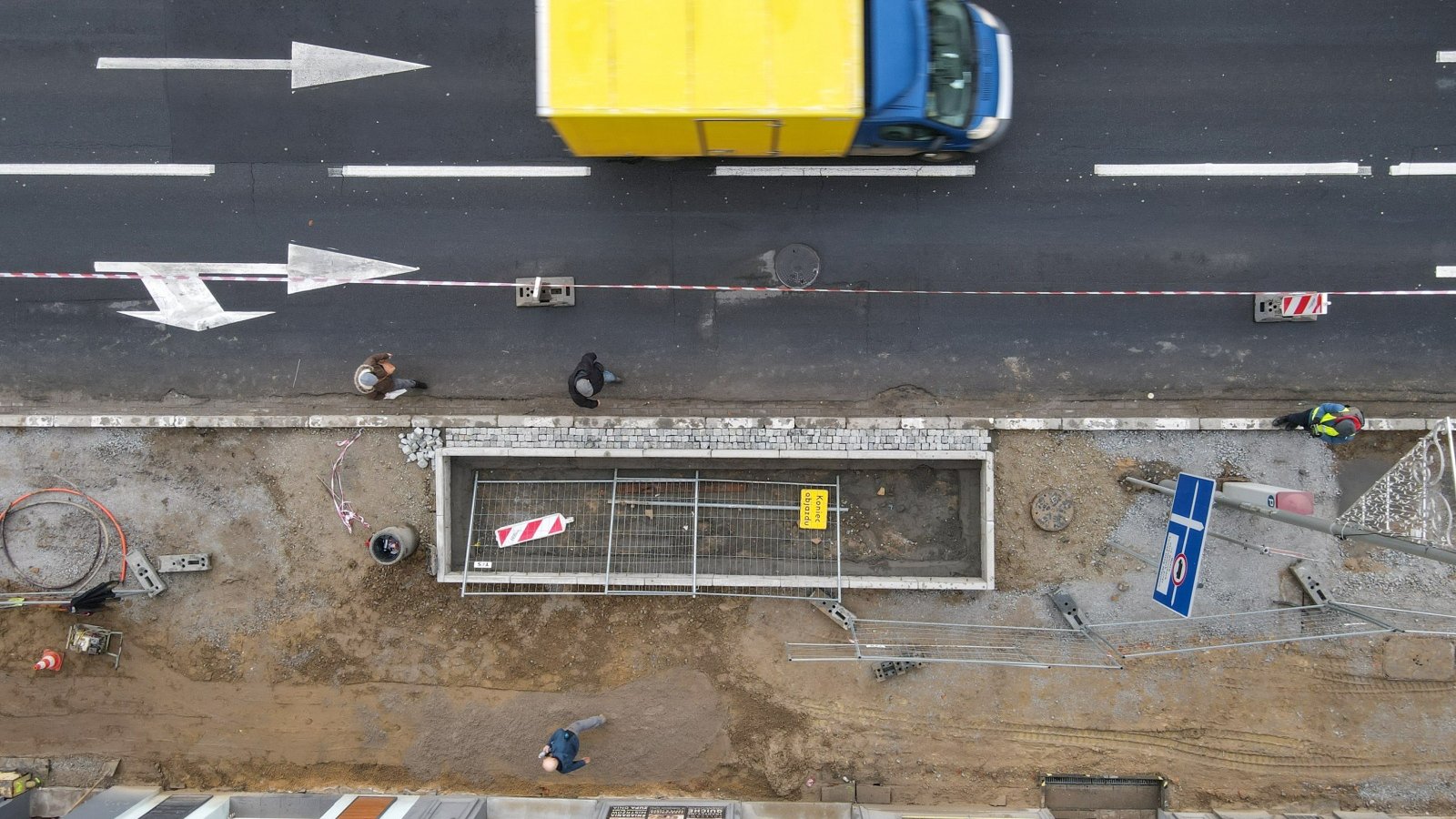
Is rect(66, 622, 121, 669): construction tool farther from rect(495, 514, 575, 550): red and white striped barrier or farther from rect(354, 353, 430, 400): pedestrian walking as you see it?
rect(495, 514, 575, 550): red and white striped barrier

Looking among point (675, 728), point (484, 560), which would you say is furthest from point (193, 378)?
point (675, 728)

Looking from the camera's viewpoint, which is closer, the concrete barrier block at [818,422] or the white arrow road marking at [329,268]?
the concrete barrier block at [818,422]

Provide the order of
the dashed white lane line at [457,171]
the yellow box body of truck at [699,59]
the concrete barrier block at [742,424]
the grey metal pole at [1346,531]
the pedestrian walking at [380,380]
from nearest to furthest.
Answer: the grey metal pole at [1346,531]
the yellow box body of truck at [699,59]
the pedestrian walking at [380,380]
the concrete barrier block at [742,424]
the dashed white lane line at [457,171]

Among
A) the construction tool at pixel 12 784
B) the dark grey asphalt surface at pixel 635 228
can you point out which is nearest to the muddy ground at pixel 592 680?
the construction tool at pixel 12 784

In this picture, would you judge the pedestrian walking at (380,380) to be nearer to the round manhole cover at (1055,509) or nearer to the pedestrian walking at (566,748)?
the pedestrian walking at (566,748)

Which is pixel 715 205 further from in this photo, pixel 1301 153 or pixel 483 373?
pixel 1301 153

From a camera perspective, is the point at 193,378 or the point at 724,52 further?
the point at 193,378

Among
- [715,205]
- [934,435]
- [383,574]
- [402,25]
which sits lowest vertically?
[383,574]
